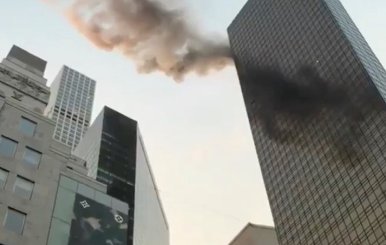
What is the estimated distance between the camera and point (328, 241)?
12569 centimetres

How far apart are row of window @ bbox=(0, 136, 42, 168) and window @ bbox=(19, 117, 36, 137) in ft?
6.61

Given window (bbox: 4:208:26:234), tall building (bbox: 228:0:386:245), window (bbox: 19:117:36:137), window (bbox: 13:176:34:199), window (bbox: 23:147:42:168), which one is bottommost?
window (bbox: 4:208:26:234)

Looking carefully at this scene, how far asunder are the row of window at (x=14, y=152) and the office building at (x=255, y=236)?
86.7 meters

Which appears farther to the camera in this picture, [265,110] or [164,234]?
[164,234]

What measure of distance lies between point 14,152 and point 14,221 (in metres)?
7.66

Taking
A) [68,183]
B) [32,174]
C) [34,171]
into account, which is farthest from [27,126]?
[68,183]

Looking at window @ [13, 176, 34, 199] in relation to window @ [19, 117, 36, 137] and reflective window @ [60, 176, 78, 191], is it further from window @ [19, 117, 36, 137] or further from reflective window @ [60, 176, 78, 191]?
window @ [19, 117, 36, 137]

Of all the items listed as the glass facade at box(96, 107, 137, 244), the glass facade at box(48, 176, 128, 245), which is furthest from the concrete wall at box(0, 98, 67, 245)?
the glass facade at box(96, 107, 137, 244)

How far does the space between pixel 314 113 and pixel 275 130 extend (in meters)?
17.8

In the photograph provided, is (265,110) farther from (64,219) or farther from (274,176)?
(64,219)

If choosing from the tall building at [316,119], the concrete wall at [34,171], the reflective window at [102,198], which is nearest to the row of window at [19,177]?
the concrete wall at [34,171]

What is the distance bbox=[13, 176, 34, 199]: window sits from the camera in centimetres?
4722

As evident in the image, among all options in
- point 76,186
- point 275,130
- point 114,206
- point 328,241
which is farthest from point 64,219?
point 275,130

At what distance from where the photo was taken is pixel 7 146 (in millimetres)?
50375
